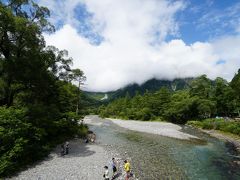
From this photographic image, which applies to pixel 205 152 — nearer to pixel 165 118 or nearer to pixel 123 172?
pixel 123 172

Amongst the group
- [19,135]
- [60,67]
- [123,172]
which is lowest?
[123,172]

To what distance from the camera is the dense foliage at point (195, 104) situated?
86.1m

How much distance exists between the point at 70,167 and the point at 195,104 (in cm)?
7543

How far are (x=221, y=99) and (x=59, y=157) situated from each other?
253 feet

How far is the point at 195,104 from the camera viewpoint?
299 feet

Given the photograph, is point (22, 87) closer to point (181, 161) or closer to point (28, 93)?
point (28, 93)

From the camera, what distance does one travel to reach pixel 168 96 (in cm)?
10669

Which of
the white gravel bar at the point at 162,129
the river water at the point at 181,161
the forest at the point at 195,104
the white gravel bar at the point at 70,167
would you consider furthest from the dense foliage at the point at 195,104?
the white gravel bar at the point at 70,167

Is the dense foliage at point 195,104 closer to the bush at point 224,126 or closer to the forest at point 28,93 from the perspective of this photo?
the bush at point 224,126

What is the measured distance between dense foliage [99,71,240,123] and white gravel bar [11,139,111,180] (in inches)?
2431

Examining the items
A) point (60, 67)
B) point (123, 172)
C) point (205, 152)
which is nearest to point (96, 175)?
point (123, 172)

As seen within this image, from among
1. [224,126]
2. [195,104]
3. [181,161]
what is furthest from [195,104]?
[181,161]

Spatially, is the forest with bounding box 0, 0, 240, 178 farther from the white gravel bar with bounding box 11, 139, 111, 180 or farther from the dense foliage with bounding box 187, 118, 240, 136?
the dense foliage with bounding box 187, 118, 240, 136

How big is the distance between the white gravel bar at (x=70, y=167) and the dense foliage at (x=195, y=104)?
203 feet
